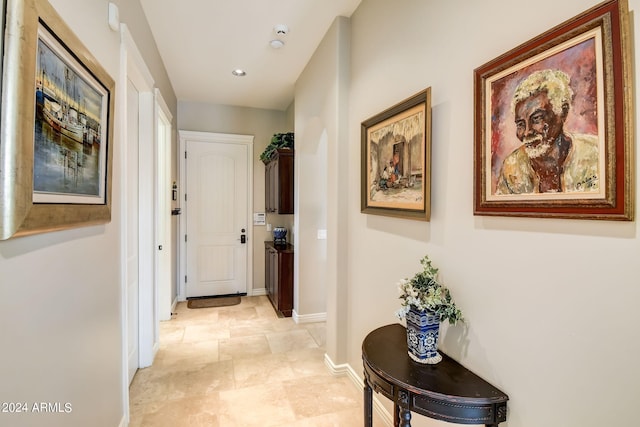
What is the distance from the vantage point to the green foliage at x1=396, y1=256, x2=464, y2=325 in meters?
1.37

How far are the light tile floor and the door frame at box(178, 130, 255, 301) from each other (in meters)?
1.03

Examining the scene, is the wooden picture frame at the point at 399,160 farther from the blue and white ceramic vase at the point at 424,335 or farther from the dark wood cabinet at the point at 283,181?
the dark wood cabinet at the point at 283,181

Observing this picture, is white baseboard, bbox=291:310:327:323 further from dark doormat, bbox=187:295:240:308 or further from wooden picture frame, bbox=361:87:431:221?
wooden picture frame, bbox=361:87:431:221

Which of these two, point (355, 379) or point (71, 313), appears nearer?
point (71, 313)

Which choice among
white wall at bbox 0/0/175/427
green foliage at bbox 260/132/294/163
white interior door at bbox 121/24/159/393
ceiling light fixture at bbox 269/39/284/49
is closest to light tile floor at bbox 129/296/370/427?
white interior door at bbox 121/24/159/393

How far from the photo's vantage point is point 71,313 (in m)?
1.27

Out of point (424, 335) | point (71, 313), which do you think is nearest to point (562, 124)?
point (424, 335)

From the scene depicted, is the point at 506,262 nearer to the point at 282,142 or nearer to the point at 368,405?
the point at 368,405

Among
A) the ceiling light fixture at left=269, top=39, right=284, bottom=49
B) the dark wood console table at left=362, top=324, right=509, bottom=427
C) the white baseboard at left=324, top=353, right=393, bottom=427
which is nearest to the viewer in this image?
the dark wood console table at left=362, top=324, right=509, bottom=427

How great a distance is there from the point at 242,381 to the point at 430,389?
1.79 m

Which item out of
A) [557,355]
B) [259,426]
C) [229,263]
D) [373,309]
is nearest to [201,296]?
[229,263]

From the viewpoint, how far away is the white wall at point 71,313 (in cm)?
91

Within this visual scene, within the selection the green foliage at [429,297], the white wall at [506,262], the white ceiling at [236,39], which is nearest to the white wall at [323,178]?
the white ceiling at [236,39]

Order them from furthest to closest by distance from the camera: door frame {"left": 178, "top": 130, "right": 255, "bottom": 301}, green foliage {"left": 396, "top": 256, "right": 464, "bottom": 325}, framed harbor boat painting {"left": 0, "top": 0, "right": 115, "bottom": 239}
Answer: door frame {"left": 178, "top": 130, "right": 255, "bottom": 301} → green foliage {"left": 396, "top": 256, "right": 464, "bottom": 325} → framed harbor boat painting {"left": 0, "top": 0, "right": 115, "bottom": 239}
